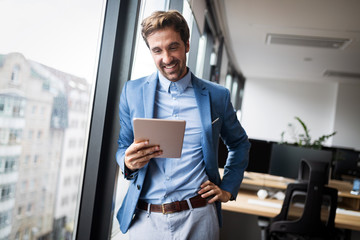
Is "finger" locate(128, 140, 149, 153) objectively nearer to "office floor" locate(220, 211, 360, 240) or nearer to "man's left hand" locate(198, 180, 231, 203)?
"man's left hand" locate(198, 180, 231, 203)

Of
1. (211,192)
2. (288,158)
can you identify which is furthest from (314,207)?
(211,192)

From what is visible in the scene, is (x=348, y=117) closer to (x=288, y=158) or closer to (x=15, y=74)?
(x=288, y=158)

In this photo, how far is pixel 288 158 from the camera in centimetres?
300

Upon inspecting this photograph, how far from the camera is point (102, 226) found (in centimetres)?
162

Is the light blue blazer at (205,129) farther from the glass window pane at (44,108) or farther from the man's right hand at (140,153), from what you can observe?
the glass window pane at (44,108)

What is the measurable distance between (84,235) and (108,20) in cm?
113

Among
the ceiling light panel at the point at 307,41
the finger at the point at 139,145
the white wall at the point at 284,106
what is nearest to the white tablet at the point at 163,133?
the finger at the point at 139,145

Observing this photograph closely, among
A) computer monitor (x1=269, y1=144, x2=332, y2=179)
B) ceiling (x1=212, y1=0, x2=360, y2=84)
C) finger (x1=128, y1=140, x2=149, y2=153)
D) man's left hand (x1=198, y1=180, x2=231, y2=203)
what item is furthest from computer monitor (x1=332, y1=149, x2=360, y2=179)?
finger (x1=128, y1=140, x2=149, y2=153)

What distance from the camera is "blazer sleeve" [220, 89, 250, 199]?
135 centimetres

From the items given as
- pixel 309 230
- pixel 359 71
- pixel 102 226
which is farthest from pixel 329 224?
pixel 359 71

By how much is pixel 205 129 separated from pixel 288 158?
6.76 feet

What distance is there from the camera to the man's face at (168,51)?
122 centimetres

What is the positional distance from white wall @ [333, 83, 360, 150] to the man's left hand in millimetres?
8178

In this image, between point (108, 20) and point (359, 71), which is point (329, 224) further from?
point (359, 71)
